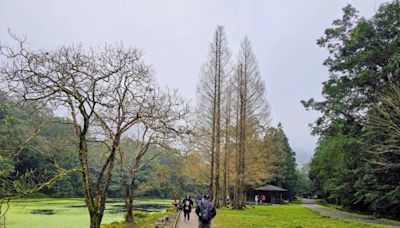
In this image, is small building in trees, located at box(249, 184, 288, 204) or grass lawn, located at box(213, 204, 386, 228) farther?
small building in trees, located at box(249, 184, 288, 204)

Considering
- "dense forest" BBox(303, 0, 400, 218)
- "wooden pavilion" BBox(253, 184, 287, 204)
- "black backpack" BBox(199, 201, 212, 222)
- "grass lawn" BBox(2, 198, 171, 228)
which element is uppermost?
"dense forest" BBox(303, 0, 400, 218)

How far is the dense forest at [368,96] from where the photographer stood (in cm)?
1982

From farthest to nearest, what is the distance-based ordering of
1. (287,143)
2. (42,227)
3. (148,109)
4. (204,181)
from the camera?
(287,143) < (204,181) < (42,227) < (148,109)

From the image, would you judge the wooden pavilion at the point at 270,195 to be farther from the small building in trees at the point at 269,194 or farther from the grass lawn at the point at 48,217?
the grass lawn at the point at 48,217

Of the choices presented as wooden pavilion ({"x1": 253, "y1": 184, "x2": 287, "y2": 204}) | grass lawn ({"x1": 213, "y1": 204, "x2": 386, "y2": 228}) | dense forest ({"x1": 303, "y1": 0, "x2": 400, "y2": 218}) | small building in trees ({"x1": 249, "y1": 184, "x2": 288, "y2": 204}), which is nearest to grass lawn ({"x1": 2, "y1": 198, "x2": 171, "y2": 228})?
grass lawn ({"x1": 213, "y1": 204, "x2": 386, "y2": 228})

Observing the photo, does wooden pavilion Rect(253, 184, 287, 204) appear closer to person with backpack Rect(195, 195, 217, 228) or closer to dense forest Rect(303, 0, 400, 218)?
dense forest Rect(303, 0, 400, 218)

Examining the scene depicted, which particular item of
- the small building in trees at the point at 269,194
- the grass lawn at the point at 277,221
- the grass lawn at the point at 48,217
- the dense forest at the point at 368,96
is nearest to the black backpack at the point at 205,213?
the grass lawn at the point at 48,217

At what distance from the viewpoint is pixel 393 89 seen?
18.0 meters

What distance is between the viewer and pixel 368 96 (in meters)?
22.0

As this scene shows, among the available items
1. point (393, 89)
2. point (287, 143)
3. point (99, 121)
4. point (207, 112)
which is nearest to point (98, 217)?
point (99, 121)

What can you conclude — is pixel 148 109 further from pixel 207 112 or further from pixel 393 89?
pixel 207 112

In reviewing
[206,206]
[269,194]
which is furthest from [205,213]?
[269,194]

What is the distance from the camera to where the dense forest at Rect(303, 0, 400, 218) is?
19.8 metres

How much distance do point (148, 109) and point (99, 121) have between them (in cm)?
167
